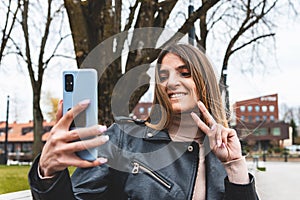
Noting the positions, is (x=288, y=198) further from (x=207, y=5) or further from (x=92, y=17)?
(x=92, y=17)

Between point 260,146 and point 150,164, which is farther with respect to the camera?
point 260,146

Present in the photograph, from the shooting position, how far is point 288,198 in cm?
983

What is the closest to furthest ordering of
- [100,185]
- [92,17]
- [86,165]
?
A: [86,165], [100,185], [92,17]

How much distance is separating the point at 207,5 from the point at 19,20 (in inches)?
200

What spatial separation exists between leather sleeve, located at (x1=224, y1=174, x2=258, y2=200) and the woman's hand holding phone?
51 centimetres

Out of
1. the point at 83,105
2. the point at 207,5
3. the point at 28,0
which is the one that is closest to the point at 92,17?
the point at 207,5

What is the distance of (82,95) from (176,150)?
1.80 feet

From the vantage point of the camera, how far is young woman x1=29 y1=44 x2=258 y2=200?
130cm

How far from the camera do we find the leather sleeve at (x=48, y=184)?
40.4 inches

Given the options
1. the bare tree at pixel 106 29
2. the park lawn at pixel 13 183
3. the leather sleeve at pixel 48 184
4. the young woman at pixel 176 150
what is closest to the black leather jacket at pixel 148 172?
the young woman at pixel 176 150

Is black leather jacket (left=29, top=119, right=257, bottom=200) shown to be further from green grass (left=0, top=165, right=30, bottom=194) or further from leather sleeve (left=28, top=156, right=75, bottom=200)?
green grass (left=0, top=165, right=30, bottom=194)

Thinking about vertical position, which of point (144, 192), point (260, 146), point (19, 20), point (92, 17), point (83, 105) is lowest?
point (260, 146)

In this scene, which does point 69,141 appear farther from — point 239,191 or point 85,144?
point 239,191

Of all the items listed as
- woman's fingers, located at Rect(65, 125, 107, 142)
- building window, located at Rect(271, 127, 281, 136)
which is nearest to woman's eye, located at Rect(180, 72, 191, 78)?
woman's fingers, located at Rect(65, 125, 107, 142)
